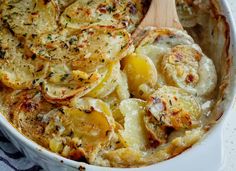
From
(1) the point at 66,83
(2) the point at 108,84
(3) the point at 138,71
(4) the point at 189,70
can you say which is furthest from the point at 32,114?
(4) the point at 189,70

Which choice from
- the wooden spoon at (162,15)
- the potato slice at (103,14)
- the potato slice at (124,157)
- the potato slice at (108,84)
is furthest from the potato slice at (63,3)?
the potato slice at (124,157)

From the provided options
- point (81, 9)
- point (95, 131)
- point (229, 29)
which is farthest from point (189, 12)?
point (95, 131)

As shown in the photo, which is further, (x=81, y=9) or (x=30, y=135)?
(x=81, y=9)

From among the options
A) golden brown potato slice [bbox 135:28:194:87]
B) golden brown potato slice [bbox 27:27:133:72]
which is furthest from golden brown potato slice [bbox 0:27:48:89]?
golden brown potato slice [bbox 135:28:194:87]

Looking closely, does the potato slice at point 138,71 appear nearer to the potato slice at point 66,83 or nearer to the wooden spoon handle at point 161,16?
the potato slice at point 66,83

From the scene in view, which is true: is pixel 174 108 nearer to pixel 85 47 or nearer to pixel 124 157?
pixel 124 157

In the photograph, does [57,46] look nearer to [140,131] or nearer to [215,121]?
[140,131]
